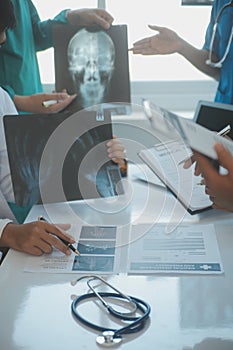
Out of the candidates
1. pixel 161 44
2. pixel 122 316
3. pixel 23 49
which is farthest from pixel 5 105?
pixel 122 316

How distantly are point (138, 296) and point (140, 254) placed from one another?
173mm

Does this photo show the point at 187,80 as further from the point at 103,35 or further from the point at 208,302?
the point at 208,302

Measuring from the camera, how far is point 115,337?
938 millimetres

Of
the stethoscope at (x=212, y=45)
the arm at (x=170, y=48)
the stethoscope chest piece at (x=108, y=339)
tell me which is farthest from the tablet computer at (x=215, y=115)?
the stethoscope chest piece at (x=108, y=339)

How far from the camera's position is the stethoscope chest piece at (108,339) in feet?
3.01

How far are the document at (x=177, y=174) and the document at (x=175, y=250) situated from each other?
0.13 meters

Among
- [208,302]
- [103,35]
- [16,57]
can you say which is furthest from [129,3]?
[208,302]

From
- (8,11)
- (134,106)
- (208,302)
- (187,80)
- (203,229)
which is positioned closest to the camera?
(208,302)

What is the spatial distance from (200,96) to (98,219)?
57.9 inches

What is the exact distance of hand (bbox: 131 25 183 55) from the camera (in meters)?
2.08

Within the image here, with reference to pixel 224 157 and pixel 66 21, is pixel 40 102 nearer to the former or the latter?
pixel 66 21

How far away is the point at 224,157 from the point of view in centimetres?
95

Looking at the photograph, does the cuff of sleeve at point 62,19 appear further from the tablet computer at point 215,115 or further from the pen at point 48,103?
the tablet computer at point 215,115

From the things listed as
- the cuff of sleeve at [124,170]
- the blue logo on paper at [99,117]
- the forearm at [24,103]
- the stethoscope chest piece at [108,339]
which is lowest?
the cuff of sleeve at [124,170]
